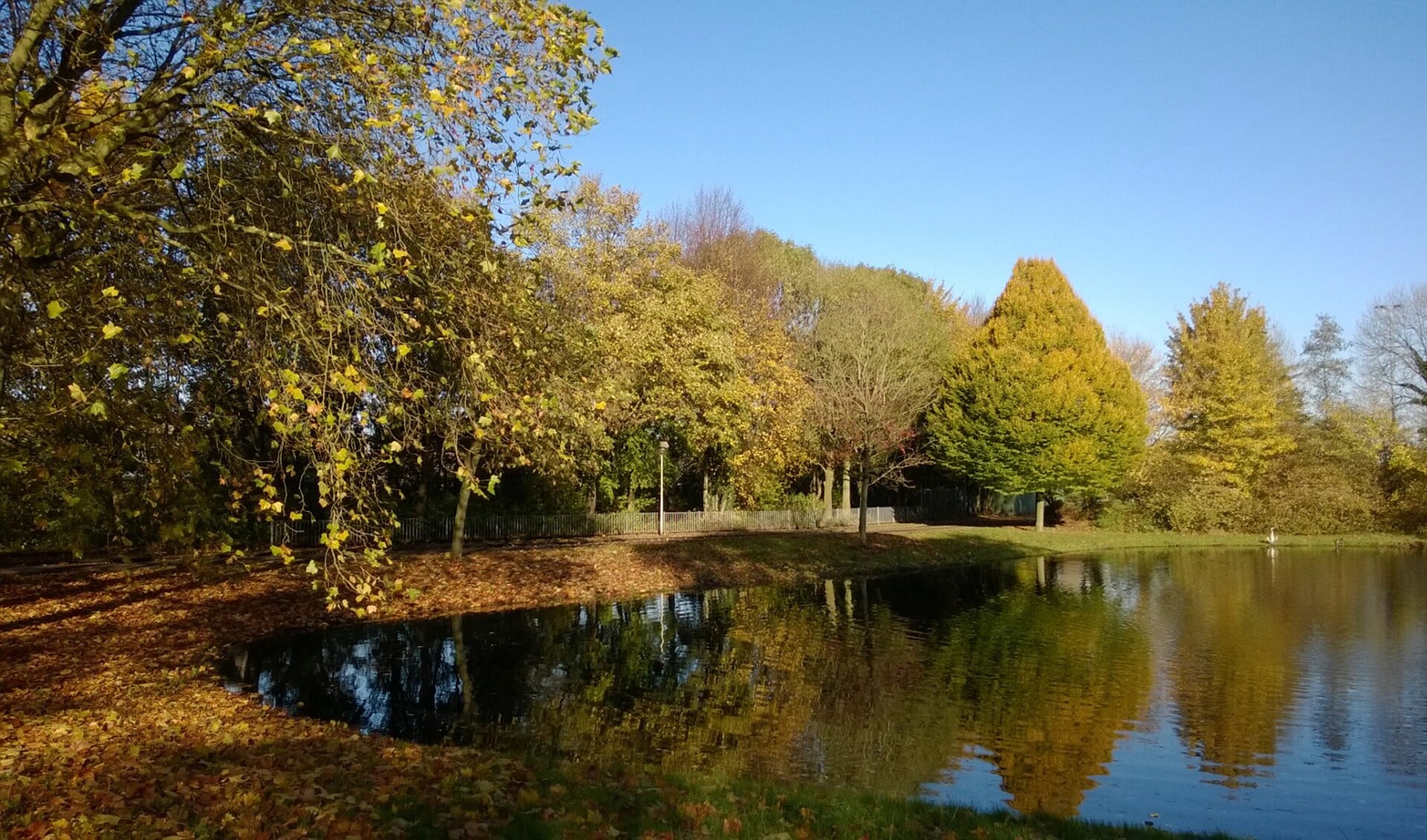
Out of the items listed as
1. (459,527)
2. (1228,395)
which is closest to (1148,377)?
(1228,395)

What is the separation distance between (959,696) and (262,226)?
10652 millimetres

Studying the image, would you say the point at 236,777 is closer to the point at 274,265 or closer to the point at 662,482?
the point at 274,265

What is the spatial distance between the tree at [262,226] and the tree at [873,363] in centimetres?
2459

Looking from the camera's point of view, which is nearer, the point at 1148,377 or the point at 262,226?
the point at 262,226

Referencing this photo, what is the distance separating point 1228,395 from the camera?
44250 mm

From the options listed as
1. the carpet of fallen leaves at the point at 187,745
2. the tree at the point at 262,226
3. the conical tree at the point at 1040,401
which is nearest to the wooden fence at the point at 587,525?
the conical tree at the point at 1040,401

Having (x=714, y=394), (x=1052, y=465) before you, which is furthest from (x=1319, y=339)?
(x=714, y=394)

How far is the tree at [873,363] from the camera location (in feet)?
103

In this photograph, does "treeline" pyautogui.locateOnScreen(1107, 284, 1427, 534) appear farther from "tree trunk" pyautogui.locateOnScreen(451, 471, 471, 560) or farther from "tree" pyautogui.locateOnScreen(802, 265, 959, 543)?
"tree trunk" pyautogui.locateOnScreen(451, 471, 471, 560)

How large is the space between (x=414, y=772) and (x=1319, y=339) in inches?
2225

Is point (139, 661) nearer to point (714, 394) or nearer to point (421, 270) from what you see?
point (421, 270)

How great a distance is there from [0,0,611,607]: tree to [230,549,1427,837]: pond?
14.5ft

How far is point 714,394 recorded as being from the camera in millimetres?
29922

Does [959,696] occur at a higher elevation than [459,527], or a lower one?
lower
